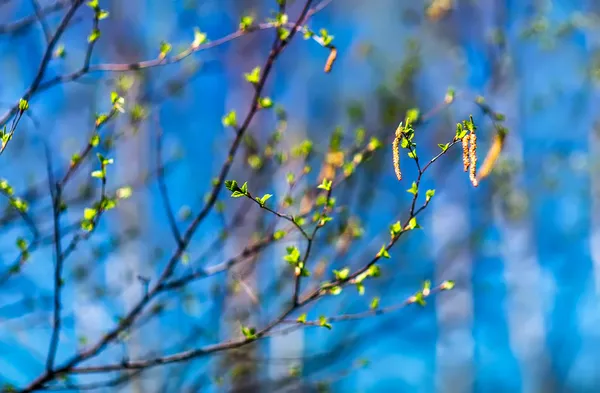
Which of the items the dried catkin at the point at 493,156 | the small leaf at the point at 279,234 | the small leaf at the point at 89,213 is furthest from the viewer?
the small leaf at the point at 279,234

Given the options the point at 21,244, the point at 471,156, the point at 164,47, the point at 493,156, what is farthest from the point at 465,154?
the point at 21,244

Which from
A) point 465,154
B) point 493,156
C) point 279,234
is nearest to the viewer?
point 465,154

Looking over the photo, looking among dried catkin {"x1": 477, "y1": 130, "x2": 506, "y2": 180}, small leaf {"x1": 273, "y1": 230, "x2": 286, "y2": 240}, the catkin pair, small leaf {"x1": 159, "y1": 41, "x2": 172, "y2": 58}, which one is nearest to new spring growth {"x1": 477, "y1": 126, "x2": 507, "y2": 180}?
dried catkin {"x1": 477, "y1": 130, "x2": 506, "y2": 180}

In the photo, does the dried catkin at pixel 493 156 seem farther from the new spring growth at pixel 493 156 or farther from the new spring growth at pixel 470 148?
the new spring growth at pixel 470 148

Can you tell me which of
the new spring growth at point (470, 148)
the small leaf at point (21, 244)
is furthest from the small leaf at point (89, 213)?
the new spring growth at point (470, 148)

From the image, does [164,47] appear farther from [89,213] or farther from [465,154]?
[465,154]

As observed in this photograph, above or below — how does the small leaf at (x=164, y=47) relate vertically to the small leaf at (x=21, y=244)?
above

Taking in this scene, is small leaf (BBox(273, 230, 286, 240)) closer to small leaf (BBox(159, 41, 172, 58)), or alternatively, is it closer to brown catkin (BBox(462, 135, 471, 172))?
small leaf (BBox(159, 41, 172, 58))

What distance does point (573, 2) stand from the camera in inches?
176

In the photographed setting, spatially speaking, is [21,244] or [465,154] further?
[21,244]

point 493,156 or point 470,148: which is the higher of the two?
point 493,156

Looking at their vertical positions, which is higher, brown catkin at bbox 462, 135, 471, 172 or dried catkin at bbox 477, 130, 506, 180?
dried catkin at bbox 477, 130, 506, 180

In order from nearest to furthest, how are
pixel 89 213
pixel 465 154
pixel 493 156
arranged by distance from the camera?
1. pixel 465 154
2. pixel 89 213
3. pixel 493 156

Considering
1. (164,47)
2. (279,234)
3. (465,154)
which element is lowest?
(465,154)
